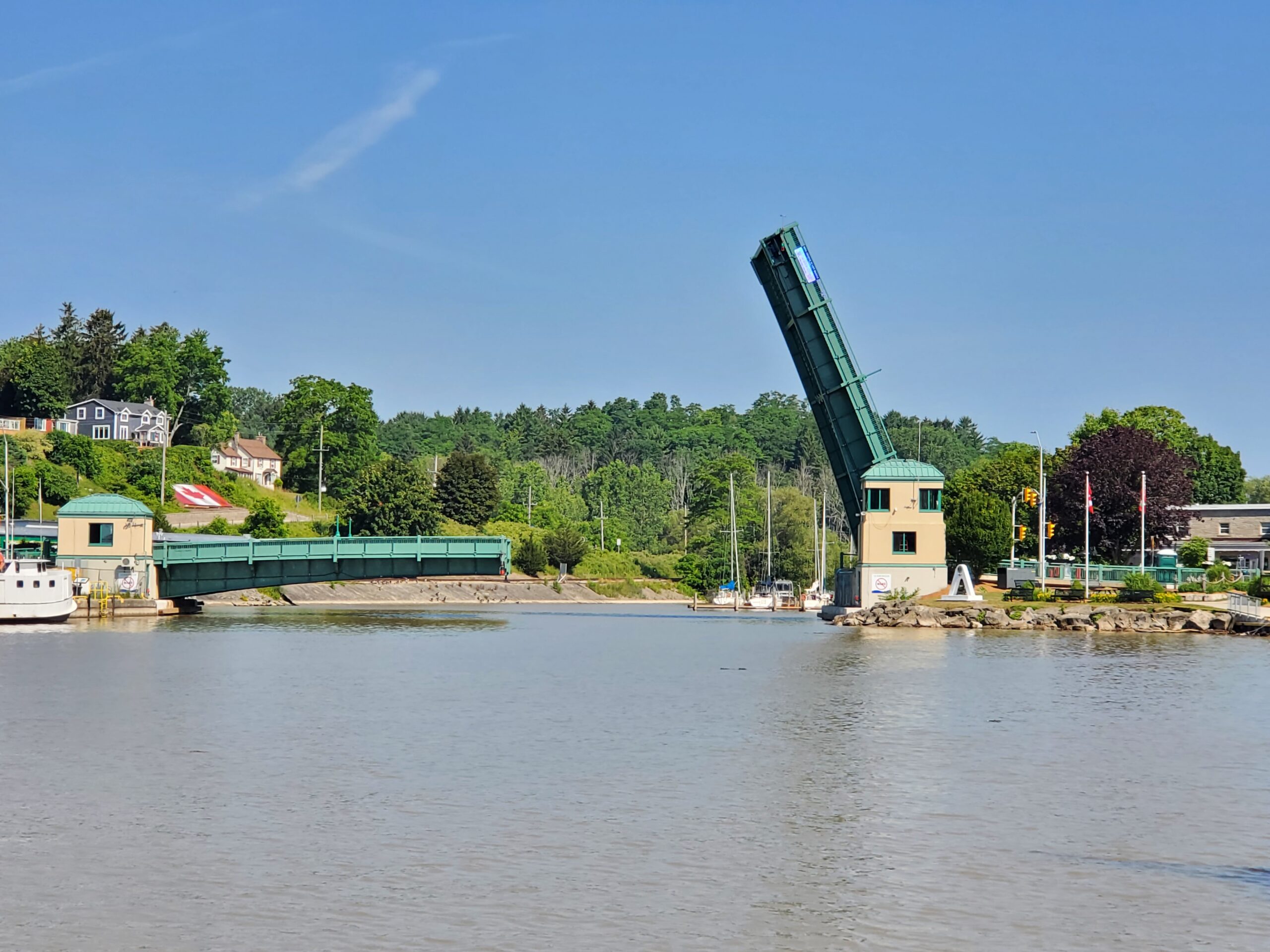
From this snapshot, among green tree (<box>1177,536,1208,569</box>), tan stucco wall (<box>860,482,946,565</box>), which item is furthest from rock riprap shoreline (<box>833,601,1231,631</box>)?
green tree (<box>1177,536,1208,569</box>)

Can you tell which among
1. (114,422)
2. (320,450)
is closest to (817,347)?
(320,450)

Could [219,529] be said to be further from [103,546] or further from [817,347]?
[817,347]

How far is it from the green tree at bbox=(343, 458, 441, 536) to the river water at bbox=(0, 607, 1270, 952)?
5932cm

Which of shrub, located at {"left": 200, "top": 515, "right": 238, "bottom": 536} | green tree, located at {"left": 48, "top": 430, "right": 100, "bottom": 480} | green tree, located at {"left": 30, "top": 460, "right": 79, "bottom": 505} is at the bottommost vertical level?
shrub, located at {"left": 200, "top": 515, "right": 238, "bottom": 536}

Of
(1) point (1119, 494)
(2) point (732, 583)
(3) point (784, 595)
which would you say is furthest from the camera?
(2) point (732, 583)

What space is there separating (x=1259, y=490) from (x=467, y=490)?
9927cm

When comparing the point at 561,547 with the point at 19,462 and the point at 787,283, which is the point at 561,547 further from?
the point at 787,283

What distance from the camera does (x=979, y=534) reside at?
7731cm

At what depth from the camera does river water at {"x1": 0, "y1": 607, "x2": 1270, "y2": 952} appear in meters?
13.3

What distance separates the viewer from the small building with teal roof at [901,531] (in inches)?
2400

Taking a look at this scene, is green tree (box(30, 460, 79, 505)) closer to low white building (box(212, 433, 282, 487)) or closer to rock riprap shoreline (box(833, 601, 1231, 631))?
low white building (box(212, 433, 282, 487))

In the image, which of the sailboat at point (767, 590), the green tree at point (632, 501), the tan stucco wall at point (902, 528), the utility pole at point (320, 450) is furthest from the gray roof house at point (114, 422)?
the tan stucco wall at point (902, 528)

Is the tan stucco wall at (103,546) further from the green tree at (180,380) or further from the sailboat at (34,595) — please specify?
the green tree at (180,380)

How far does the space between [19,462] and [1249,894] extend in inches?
3685
